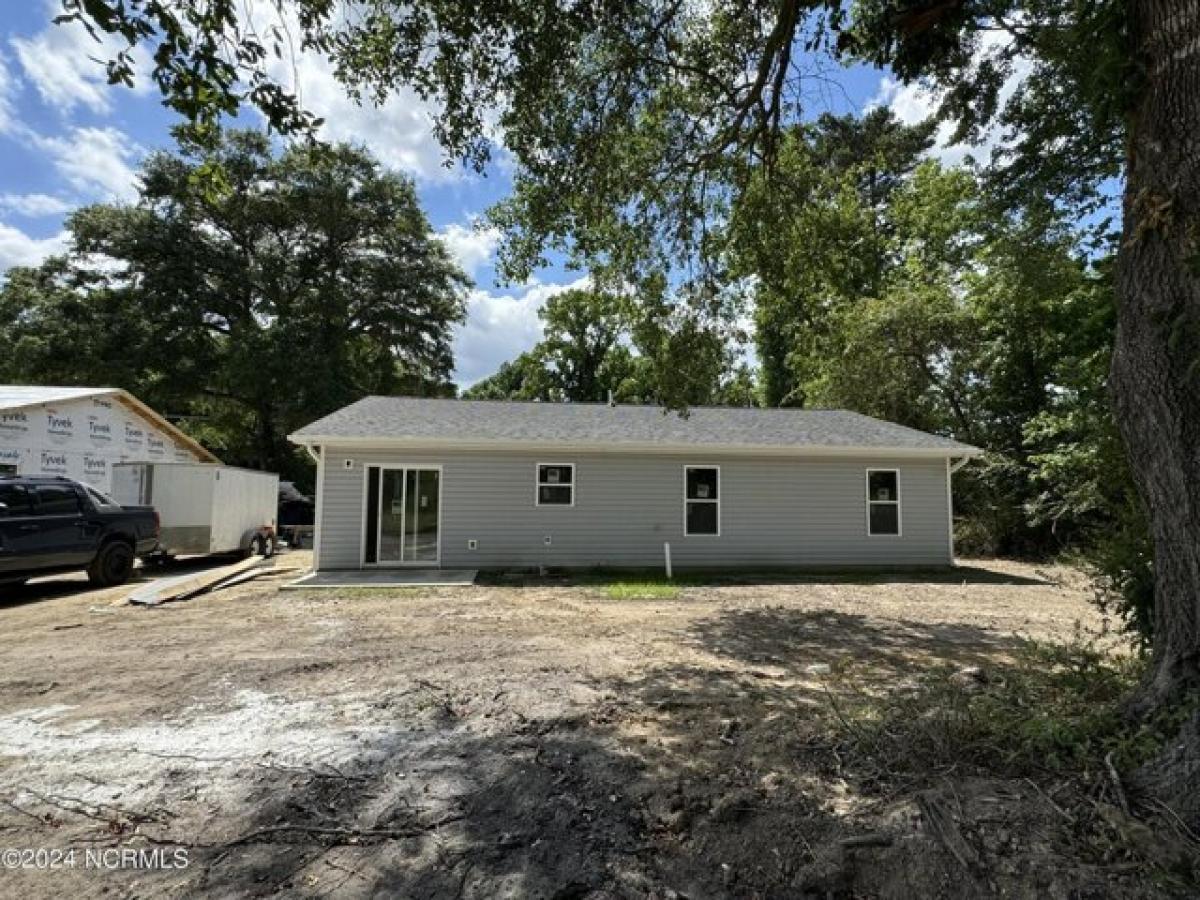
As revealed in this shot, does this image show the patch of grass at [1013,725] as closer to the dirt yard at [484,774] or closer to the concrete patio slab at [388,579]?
the dirt yard at [484,774]

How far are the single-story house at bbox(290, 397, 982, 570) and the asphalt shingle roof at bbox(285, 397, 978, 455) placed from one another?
0.17ft

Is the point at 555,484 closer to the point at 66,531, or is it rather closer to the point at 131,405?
the point at 66,531

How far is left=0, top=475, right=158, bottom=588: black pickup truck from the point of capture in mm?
9477

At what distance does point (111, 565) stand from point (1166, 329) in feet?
45.6

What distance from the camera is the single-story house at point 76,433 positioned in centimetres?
1455

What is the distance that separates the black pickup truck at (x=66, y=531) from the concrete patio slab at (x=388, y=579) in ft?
9.68

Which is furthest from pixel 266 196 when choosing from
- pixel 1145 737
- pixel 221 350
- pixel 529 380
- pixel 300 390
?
pixel 1145 737

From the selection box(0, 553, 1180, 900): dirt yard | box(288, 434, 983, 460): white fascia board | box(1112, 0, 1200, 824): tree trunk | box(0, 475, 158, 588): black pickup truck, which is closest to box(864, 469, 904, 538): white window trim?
box(288, 434, 983, 460): white fascia board

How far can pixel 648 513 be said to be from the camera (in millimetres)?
13602

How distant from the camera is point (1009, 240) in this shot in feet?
36.8

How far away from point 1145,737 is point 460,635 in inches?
228

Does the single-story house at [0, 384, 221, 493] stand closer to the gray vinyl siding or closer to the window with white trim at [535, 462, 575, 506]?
the gray vinyl siding

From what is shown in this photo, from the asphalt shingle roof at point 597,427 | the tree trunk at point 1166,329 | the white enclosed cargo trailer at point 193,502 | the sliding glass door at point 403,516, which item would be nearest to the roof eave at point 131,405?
the white enclosed cargo trailer at point 193,502

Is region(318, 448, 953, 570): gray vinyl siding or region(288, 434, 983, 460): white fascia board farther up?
region(288, 434, 983, 460): white fascia board
